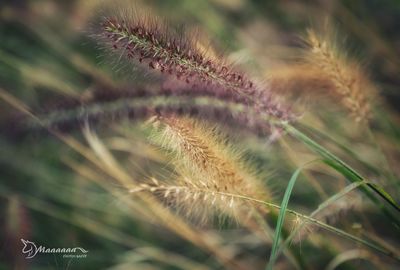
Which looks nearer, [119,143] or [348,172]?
[348,172]

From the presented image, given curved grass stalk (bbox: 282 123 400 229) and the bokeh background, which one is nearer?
curved grass stalk (bbox: 282 123 400 229)

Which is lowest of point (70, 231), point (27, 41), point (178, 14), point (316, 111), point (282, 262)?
point (70, 231)

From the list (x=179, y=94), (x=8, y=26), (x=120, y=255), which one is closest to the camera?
(x=179, y=94)

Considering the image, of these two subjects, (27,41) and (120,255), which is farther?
(27,41)

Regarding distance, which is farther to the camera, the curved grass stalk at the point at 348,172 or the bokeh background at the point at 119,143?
the bokeh background at the point at 119,143

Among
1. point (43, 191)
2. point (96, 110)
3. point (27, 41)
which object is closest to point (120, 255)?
point (43, 191)

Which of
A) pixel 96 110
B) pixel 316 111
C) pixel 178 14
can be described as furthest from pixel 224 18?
pixel 96 110

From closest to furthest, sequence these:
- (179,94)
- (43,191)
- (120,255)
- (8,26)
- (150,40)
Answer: (150,40) < (179,94) < (120,255) < (43,191) < (8,26)

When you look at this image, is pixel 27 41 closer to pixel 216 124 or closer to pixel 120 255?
pixel 120 255

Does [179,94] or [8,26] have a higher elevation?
[8,26]
